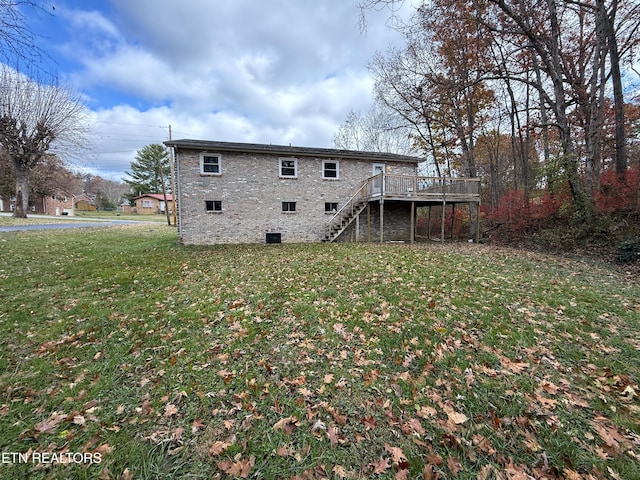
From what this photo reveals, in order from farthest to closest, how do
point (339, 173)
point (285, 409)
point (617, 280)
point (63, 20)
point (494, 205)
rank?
point (494, 205), point (339, 173), point (617, 280), point (63, 20), point (285, 409)

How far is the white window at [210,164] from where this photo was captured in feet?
46.3

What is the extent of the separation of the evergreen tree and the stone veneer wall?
41.9 meters

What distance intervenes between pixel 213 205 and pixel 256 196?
7.47 ft

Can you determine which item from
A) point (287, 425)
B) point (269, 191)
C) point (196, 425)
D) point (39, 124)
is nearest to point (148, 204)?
point (39, 124)

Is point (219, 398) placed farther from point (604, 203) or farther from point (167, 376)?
point (604, 203)

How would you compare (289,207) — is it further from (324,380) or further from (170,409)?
(170,409)

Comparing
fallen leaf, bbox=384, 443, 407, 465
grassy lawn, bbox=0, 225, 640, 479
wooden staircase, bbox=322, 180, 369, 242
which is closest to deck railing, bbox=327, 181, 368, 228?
wooden staircase, bbox=322, 180, 369, 242

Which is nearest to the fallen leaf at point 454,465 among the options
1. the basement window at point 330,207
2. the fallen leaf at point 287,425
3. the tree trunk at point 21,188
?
the fallen leaf at point 287,425

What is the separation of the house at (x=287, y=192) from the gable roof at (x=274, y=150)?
5 cm

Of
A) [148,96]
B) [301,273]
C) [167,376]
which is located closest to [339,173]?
[301,273]

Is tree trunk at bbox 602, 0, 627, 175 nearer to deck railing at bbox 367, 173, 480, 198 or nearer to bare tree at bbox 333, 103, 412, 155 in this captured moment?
deck railing at bbox 367, 173, 480, 198

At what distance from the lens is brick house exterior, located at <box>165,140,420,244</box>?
1408 cm

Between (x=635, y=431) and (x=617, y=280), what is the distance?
6.70 metres

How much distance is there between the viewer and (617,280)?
711 centimetres
